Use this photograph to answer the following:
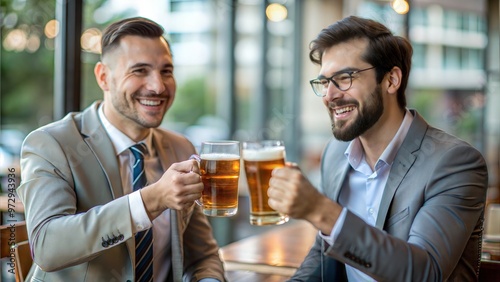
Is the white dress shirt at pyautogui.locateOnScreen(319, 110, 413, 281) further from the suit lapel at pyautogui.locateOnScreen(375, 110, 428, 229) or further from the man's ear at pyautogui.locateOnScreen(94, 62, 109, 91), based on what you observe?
the man's ear at pyautogui.locateOnScreen(94, 62, 109, 91)

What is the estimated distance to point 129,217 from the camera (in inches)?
64.8

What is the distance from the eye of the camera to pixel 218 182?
161cm

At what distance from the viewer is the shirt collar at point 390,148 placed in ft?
6.20

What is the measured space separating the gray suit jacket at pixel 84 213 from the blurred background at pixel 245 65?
1750 millimetres

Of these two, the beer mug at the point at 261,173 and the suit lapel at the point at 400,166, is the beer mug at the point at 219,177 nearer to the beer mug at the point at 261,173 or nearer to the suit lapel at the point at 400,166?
the beer mug at the point at 261,173

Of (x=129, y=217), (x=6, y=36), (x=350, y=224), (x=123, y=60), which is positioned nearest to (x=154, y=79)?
(x=123, y=60)

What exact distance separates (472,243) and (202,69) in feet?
16.5

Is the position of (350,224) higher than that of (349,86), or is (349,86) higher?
(349,86)

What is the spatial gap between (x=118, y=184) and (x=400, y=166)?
3.02 ft

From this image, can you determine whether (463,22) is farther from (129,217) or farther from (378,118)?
(129,217)

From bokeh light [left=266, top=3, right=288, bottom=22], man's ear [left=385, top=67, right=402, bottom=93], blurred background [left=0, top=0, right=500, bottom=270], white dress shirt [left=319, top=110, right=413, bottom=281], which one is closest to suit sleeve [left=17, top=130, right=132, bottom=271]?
white dress shirt [left=319, top=110, right=413, bottom=281]

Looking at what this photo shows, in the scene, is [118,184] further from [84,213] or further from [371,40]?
[371,40]

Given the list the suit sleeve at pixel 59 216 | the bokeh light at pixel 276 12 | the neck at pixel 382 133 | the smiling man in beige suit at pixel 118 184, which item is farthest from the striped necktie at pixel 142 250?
the bokeh light at pixel 276 12

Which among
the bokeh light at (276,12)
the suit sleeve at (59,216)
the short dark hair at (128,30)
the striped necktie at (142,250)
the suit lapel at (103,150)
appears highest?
the bokeh light at (276,12)
